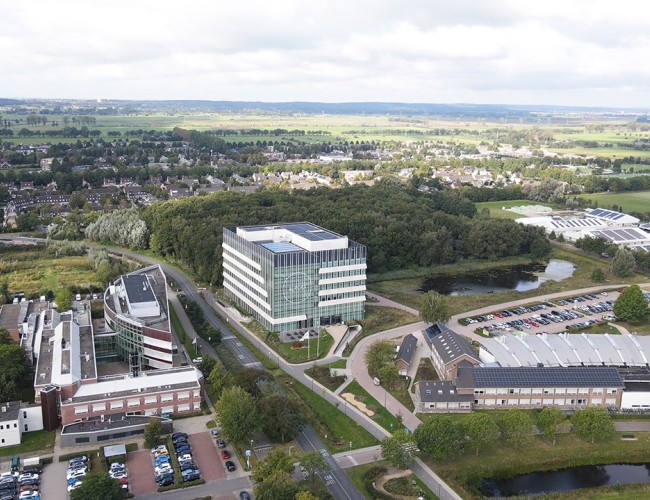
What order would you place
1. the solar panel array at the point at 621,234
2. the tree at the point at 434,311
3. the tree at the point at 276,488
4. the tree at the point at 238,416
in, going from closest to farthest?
1. the tree at the point at 276,488
2. the tree at the point at 238,416
3. the tree at the point at 434,311
4. the solar panel array at the point at 621,234

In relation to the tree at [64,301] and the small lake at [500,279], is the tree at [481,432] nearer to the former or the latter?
the small lake at [500,279]

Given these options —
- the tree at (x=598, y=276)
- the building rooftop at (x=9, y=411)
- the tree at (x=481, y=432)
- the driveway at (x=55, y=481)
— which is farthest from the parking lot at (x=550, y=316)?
the building rooftop at (x=9, y=411)

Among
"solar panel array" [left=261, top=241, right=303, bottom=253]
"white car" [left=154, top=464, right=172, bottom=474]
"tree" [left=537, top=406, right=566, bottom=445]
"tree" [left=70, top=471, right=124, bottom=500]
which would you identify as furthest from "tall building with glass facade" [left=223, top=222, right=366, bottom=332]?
"tree" [left=70, top=471, right=124, bottom=500]

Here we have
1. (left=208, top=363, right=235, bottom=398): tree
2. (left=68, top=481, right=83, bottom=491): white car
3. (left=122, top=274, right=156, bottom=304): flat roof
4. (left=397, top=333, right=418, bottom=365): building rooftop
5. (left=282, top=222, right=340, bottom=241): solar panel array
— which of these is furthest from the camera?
(left=282, top=222, right=340, bottom=241): solar panel array

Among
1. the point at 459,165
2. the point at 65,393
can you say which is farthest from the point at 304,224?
the point at 459,165

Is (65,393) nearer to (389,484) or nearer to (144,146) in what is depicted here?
(389,484)

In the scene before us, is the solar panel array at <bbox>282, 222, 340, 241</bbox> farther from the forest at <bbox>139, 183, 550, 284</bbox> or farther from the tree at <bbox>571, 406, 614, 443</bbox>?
the tree at <bbox>571, 406, 614, 443</bbox>
